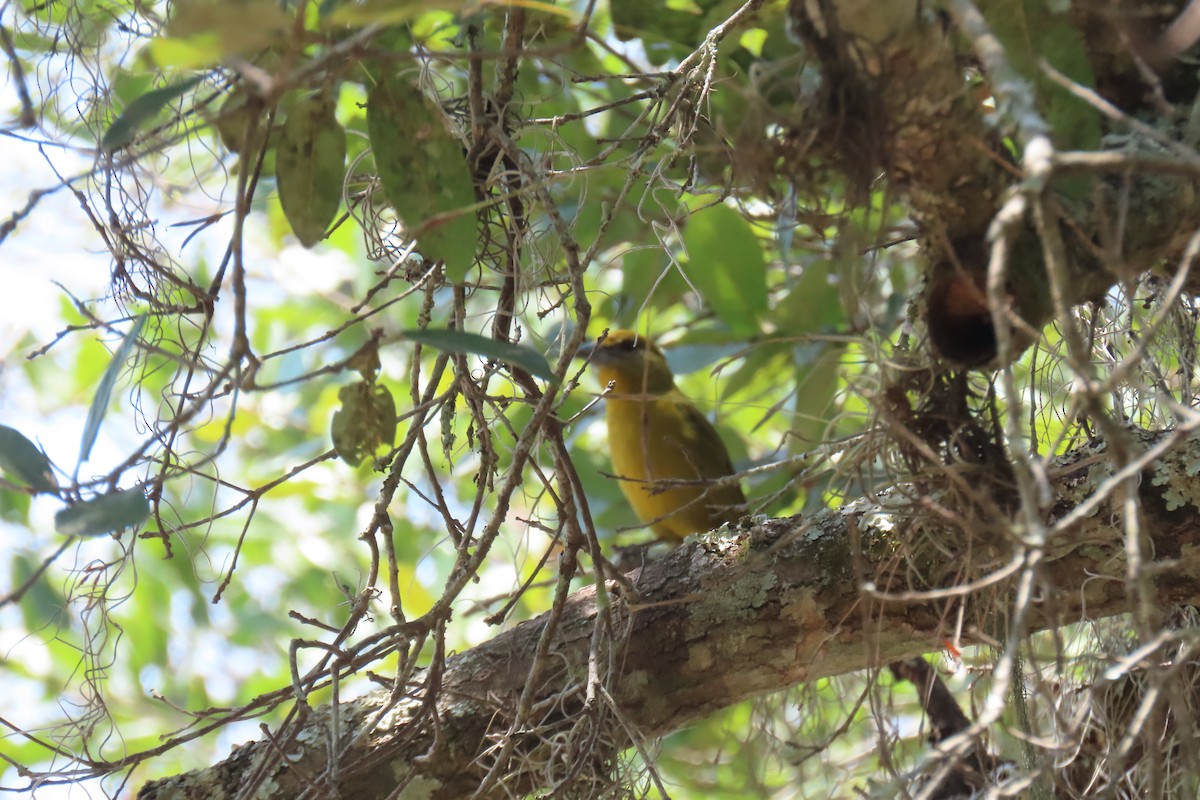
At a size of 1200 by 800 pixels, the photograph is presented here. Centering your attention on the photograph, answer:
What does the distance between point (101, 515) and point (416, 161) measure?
527 mm

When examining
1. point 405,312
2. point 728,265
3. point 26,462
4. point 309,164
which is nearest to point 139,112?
point 309,164

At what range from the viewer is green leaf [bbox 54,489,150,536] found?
101 centimetres

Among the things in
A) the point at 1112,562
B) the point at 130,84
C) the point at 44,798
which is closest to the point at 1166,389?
the point at 1112,562

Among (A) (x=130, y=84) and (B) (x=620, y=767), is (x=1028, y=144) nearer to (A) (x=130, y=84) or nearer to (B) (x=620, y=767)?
(B) (x=620, y=767)

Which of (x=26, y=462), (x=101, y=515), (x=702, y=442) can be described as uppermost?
(x=702, y=442)

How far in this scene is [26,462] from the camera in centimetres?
116

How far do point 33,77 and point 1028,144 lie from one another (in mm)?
1632

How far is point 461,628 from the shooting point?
14.2ft

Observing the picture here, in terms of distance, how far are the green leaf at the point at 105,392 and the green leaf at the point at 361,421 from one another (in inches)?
8.9

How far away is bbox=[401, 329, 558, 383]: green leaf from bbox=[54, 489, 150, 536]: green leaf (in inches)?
12.5

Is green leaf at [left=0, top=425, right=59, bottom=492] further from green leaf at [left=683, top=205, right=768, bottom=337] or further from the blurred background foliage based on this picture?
green leaf at [left=683, top=205, right=768, bottom=337]

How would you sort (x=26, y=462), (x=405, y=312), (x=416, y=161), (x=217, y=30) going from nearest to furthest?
(x=217, y=30), (x=26, y=462), (x=416, y=161), (x=405, y=312)

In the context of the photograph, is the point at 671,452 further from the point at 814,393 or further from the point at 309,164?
the point at 309,164

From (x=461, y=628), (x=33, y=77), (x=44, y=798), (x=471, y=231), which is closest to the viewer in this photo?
(x=471, y=231)
